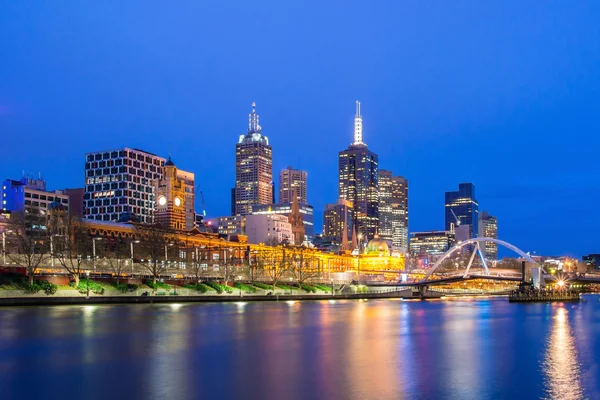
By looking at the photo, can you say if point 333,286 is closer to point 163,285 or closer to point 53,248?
point 163,285

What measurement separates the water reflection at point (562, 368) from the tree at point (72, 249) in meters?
69.3

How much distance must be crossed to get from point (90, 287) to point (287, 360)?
69578mm

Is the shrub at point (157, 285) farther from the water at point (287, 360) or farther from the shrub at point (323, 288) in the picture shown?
the shrub at point (323, 288)

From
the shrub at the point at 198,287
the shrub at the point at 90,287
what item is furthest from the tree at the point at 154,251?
the shrub at the point at 90,287

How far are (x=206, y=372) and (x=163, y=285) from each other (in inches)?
3397

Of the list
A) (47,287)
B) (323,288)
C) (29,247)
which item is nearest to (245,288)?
(323,288)

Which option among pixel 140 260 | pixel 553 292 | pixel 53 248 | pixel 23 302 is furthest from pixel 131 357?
pixel 553 292

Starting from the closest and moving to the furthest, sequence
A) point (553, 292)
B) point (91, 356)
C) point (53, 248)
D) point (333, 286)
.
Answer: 1. point (91, 356)
2. point (53, 248)
3. point (553, 292)
4. point (333, 286)

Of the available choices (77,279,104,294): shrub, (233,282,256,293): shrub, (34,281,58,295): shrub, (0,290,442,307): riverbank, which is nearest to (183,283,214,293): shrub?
(0,290,442,307): riverbank

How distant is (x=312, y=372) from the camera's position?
36.3 m

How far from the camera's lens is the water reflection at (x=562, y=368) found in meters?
31.3

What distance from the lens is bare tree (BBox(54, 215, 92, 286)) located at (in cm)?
10631

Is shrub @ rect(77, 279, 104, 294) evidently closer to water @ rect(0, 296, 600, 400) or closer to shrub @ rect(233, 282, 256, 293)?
water @ rect(0, 296, 600, 400)

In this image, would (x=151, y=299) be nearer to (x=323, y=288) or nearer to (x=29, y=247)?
(x=29, y=247)
